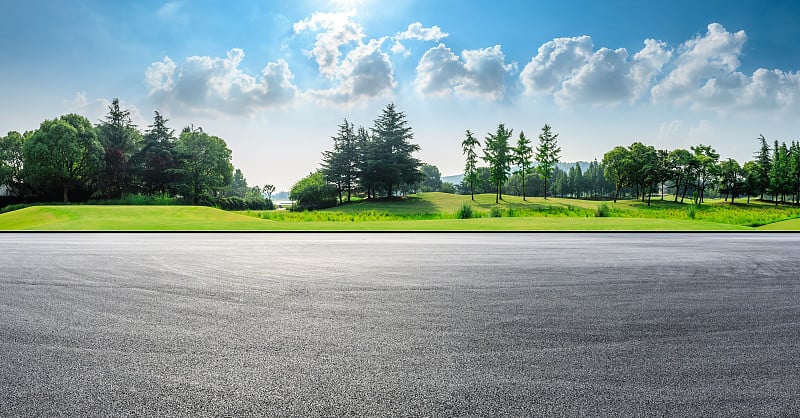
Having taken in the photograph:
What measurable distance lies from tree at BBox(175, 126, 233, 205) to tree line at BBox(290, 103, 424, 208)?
12082 mm

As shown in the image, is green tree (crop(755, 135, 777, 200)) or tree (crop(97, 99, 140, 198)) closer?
tree (crop(97, 99, 140, 198))

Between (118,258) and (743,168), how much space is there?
10175 cm

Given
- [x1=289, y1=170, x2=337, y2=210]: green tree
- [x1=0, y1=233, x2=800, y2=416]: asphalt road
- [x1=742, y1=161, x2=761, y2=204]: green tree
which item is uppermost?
[x1=742, y1=161, x2=761, y2=204]: green tree

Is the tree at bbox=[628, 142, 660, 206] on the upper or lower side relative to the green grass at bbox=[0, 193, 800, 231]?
upper

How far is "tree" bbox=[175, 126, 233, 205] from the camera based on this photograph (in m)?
58.4

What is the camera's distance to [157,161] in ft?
186

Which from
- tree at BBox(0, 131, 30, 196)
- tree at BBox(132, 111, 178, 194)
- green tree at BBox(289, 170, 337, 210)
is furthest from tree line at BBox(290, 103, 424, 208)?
tree at BBox(0, 131, 30, 196)

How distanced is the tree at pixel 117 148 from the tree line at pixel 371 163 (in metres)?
22.4

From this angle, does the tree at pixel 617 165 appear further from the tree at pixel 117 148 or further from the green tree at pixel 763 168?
the tree at pixel 117 148

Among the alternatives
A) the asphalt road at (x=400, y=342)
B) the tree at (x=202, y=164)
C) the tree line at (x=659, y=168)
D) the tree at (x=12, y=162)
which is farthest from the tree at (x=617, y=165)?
the tree at (x=12, y=162)

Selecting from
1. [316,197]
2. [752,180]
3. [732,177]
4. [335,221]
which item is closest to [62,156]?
[316,197]

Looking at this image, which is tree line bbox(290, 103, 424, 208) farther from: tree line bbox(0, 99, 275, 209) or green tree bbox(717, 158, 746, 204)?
green tree bbox(717, 158, 746, 204)

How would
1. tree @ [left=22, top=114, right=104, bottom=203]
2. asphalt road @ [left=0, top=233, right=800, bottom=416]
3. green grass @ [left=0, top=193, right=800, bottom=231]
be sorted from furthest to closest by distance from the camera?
tree @ [left=22, top=114, right=104, bottom=203] → green grass @ [left=0, top=193, right=800, bottom=231] → asphalt road @ [left=0, top=233, right=800, bottom=416]

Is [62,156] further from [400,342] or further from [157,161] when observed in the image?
[400,342]
